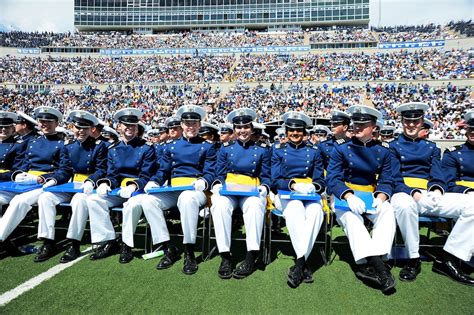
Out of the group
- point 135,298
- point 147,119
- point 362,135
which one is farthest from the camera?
point 147,119

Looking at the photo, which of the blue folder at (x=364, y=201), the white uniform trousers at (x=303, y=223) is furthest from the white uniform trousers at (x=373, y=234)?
the white uniform trousers at (x=303, y=223)

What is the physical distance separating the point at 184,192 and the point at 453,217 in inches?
140

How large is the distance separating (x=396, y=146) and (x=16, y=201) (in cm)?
568

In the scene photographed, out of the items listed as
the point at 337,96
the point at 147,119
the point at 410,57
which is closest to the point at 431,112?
the point at 337,96

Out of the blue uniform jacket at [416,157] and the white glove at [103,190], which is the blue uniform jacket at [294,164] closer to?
the blue uniform jacket at [416,157]

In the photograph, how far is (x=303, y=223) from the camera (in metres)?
4.03

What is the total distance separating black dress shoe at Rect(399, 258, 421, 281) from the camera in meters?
3.87

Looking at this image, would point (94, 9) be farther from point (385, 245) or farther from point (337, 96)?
point (385, 245)

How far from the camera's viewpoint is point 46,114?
5.62 meters

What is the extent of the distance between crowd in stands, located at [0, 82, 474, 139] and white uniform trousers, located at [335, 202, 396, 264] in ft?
74.2

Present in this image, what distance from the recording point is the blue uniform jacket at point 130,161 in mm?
5113

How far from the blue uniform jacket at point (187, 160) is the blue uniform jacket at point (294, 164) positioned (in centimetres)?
102

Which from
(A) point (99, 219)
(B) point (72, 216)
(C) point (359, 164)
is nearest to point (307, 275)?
(C) point (359, 164)

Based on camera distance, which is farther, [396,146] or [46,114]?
[46,114]
